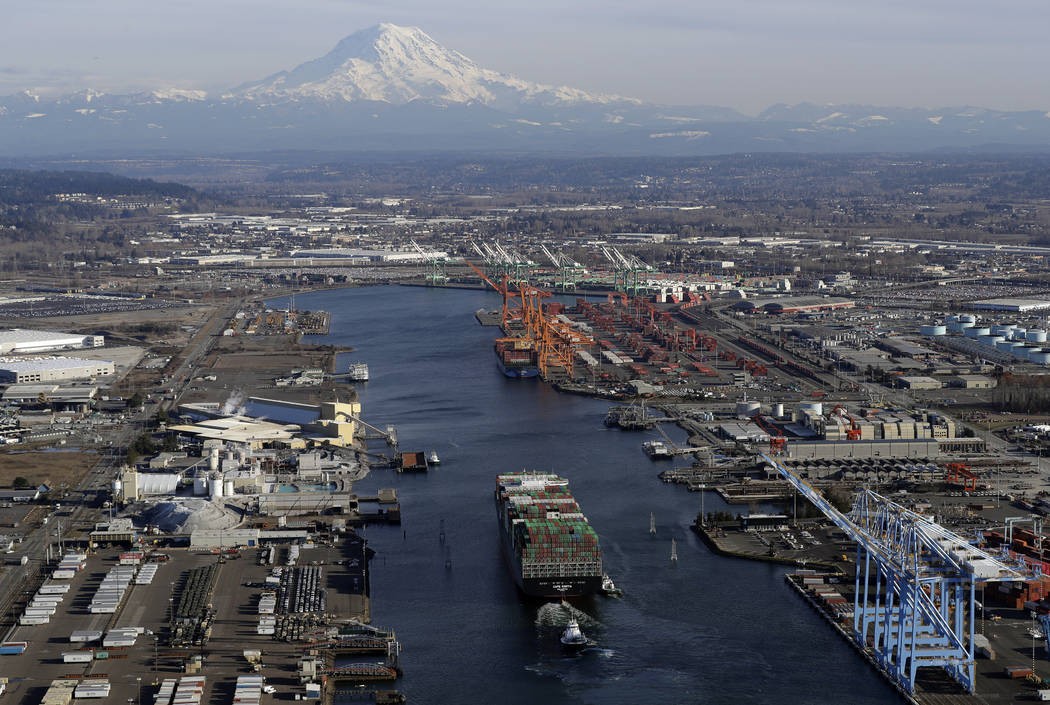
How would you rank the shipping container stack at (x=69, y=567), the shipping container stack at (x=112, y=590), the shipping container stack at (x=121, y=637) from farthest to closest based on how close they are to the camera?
the shipping container stack at (x=69, y=567)
the shipping container stack at (x=112, y=590)
the shipping container stack at (x=121, y=637)

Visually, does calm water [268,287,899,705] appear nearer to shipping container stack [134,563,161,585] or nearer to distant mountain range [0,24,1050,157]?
shipping container stack [134,563,161,585]

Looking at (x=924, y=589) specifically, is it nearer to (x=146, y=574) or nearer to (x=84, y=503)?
(x=146, y=574)

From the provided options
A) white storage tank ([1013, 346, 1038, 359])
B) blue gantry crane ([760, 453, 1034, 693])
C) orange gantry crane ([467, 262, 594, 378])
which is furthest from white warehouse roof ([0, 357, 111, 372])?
blue gantry crane ([760, 453, 1034, 693])

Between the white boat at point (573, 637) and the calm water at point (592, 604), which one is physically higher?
the white boat at point (573, 637)

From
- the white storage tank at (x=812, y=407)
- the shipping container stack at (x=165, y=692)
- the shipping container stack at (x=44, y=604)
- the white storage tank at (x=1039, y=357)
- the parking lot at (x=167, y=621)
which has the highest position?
the shipping container stack at (x=44, y=604)

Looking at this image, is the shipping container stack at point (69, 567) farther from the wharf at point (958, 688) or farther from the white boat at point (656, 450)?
the white boat at point (656, 450)

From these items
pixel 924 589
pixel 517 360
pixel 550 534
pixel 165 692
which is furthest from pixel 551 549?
pixel 517 360

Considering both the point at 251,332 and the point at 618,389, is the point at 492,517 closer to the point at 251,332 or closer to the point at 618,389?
the point at 618,389

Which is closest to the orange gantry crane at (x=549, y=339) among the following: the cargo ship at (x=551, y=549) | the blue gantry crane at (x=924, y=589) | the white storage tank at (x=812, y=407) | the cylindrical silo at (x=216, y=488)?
the white storage tank at (x=812, y=407)
